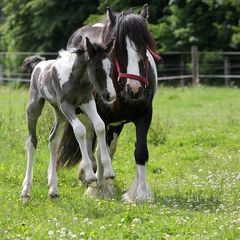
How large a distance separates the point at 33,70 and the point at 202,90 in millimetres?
16137

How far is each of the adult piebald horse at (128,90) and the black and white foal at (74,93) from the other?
42 centimetres

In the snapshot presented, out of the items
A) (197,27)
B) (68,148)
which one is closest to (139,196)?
(68,148)

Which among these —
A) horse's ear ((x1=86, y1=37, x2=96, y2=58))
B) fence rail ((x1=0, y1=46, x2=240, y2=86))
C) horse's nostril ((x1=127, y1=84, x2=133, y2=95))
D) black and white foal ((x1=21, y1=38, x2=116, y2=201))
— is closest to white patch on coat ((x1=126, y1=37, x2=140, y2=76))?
horse's nostril ((x1=127, y1=84, x2=133, y2=95))

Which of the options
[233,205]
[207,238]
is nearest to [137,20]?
[233,205]

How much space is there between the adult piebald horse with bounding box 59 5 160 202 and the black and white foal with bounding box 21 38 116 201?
0.42m

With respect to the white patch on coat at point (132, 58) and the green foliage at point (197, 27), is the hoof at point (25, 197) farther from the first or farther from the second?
the green foliage at point (197, 27)

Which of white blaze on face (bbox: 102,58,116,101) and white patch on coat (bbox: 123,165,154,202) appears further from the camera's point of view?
white patch on coat (bbox: 123,165,154,202)

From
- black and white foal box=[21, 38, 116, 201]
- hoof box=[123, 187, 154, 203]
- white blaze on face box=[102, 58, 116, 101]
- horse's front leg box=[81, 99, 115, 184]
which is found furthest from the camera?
hoof box=[123, 187, 154, 203]

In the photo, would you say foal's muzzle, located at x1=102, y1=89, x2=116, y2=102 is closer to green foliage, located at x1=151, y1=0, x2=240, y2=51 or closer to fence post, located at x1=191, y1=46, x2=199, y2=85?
fence post, located at x1=191, y1=46, x2=199, y2=85

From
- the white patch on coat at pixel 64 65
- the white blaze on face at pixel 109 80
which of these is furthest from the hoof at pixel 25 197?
the white blaze on face at pixel 109 80

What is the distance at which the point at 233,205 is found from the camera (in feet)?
25.0

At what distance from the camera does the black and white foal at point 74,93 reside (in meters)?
7.08

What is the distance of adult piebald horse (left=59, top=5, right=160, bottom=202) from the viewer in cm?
760

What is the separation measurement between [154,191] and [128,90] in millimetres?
1808
